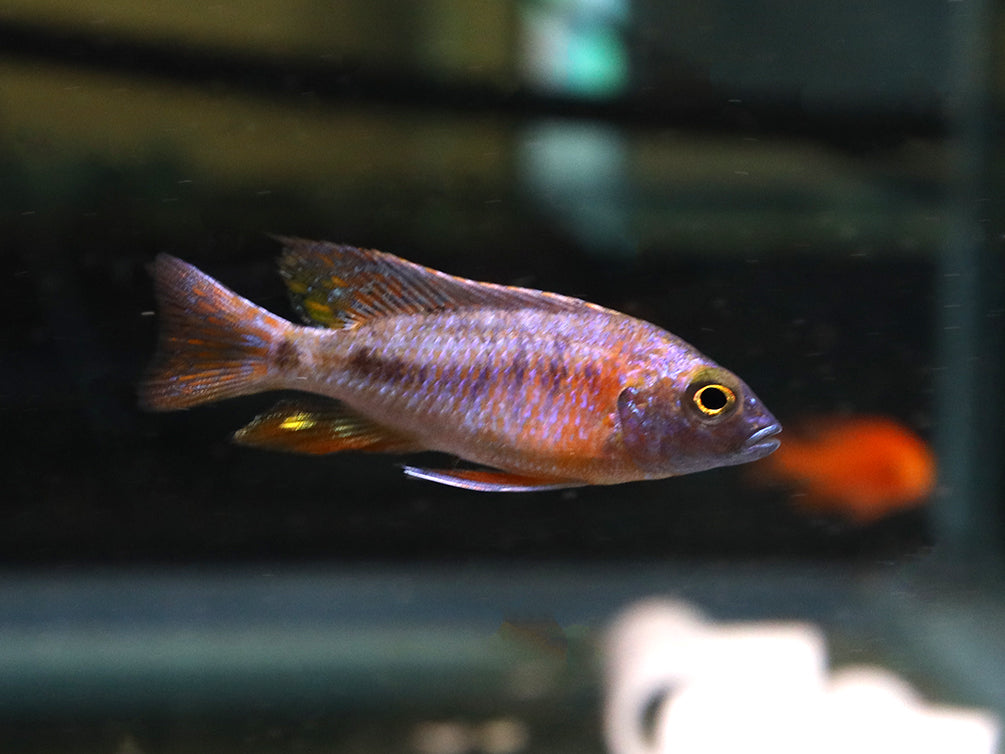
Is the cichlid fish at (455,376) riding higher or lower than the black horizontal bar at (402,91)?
lower

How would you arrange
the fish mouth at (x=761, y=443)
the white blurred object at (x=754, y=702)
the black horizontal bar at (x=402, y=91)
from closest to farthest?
1. the fish mouth at (x=761, y=443)
2. the black horizontal bar at (x=402, y=91)
3. the white blurred object at (x=754, y=702)

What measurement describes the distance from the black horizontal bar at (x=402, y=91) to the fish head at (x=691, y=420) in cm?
120

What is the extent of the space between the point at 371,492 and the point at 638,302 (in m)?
0.90

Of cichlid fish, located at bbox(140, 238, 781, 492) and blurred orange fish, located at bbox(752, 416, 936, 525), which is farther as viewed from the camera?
blurred orange fish, located at bbox(752, 416, 936, 525)

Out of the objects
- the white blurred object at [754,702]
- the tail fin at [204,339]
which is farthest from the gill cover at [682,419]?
the white blurred object at [754,702]

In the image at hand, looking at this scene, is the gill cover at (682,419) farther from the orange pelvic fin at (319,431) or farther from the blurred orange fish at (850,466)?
the blurred orange fish at (850,466)

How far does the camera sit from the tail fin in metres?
0.82

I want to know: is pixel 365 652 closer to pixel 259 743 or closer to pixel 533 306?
pixel 259 743

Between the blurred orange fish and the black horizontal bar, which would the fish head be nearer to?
the black horizontal bar

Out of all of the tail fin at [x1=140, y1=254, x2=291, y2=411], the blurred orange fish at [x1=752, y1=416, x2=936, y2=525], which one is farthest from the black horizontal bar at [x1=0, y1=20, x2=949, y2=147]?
the tail fin at [x1=140, y1=254, x2=291, y2=411]

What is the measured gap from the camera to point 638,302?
63.6 inches

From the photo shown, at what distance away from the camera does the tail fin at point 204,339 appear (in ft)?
A: 2.68

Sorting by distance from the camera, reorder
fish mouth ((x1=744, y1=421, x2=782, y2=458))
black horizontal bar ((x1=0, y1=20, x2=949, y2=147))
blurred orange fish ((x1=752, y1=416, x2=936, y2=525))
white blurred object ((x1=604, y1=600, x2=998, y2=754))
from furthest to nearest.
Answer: blurred orange fish ((x1=752, y1=416, x2=936, y2=525)) < white blurred object ((x1=604, y1=600, x2=998, y2=754)) < black horizontal bar ((x1=0, y1=20, x2=949, y2=147)) < fish mouth ((x1=744, y1=421, x2=782, y2=458))

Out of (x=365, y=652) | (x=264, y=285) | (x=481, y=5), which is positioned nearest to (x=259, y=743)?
(x=365, y=652)
